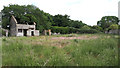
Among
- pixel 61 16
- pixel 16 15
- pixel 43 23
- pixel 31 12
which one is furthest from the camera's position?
pixel 61 16

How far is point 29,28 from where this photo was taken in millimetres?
18531

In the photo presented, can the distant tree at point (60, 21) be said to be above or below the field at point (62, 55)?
above

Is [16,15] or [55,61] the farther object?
[16,15]

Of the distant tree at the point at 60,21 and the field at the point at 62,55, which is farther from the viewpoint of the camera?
the distant tree at the point at 60,21

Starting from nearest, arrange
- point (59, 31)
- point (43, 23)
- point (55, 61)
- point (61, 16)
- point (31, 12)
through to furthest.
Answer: point (55, 61), point (31, 12), point (43, 23), point (59, 31), point (61, 16)

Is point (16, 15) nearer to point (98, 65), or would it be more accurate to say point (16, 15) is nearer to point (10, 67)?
point (10, 67)

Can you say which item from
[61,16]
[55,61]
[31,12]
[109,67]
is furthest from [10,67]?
[61,16]

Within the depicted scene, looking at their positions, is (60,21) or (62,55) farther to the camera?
(60,21)

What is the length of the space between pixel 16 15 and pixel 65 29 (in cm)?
1892

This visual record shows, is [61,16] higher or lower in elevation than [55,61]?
higher

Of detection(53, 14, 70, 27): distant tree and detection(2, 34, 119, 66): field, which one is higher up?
detection(53, 14, 70, 27): distant tree

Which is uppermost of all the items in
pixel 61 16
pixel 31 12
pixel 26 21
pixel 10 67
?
pixel 61 16

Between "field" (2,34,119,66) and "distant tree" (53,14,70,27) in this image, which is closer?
"field" (2,34,119,66)

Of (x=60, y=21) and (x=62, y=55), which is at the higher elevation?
(x=60, y=21)
